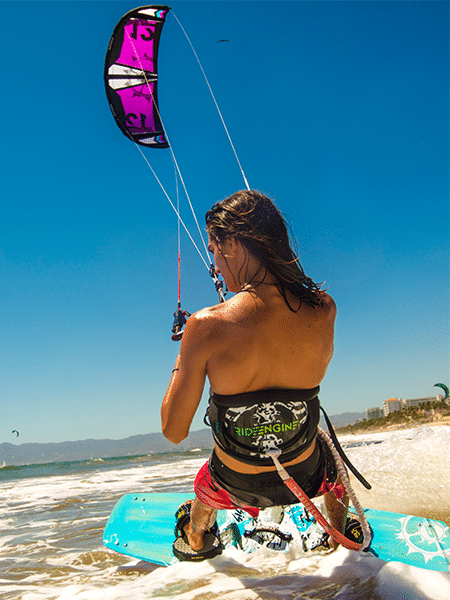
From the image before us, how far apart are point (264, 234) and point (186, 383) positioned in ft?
2.46

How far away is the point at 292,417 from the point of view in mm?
1633

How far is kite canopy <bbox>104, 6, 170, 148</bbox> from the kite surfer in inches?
164

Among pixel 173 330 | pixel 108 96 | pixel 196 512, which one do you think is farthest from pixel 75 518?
pixel 108 96

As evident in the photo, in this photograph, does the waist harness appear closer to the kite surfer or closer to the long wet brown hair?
the kite surfer

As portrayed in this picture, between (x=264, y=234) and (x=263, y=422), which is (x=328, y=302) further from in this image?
(x=263, y=422)

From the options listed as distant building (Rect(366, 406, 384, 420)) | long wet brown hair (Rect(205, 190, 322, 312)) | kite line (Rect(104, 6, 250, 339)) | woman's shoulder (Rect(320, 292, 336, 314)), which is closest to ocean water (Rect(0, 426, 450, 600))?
woman's shoulder (Rect(320, 292, 336, 314))

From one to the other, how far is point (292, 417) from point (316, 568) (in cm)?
121

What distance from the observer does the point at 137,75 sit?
17.0 ft

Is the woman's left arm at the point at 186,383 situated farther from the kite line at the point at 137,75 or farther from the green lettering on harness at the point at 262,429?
the kite line at the point at 137,75

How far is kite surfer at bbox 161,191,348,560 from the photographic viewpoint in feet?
4.96

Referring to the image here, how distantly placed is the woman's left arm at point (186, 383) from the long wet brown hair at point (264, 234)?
41 cm

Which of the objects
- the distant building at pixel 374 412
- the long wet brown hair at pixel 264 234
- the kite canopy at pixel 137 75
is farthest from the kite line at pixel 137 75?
the distant building at pixel 374 412

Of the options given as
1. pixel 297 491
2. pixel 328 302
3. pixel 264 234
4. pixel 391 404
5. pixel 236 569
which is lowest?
pixel 391 404

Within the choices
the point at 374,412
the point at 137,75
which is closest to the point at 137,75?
the point at 137,75
